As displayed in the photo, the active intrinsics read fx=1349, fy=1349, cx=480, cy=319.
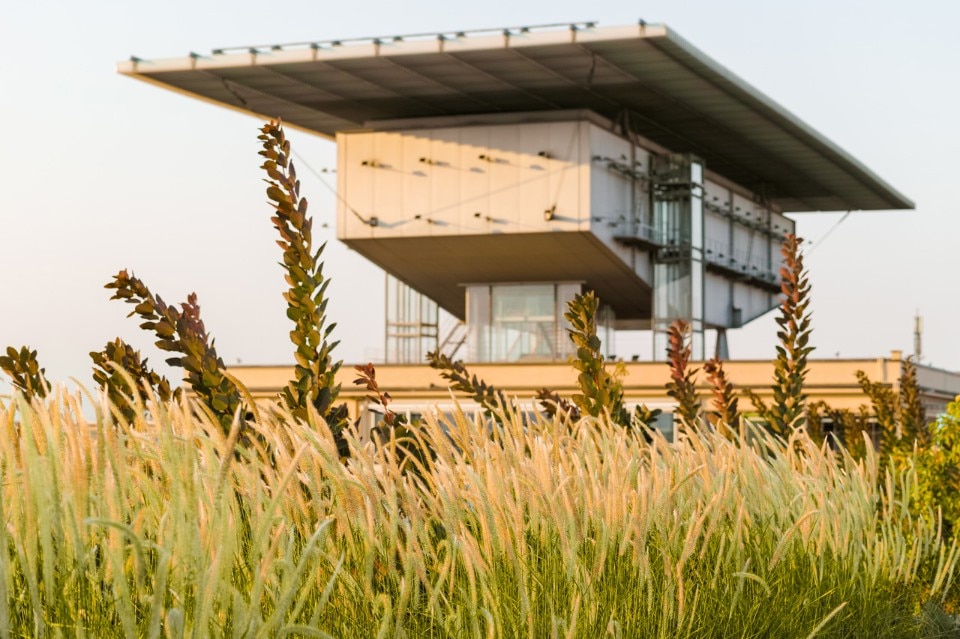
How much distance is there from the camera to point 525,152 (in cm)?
4416

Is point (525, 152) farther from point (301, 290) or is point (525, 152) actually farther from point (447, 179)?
point (301, 290)

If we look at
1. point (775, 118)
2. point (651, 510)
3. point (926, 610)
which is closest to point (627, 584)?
point (651, 510)

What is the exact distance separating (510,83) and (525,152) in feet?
11.0

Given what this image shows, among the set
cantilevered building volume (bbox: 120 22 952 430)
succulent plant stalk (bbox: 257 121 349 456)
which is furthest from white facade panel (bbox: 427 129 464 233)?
succulent plant stalk (bbox: 257 121 349 456)

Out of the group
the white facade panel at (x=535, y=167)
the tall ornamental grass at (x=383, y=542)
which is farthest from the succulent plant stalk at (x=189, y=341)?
the white facade panel at (x=535, y=167)

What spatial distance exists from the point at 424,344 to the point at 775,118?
58.5 ft

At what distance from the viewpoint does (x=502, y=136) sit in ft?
146

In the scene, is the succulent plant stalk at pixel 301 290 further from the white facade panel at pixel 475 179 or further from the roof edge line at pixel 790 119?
the white facade panel at pixel 475 179

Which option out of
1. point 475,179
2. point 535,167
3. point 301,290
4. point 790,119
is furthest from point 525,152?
point 301,290

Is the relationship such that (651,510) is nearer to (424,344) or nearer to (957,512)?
(957,512)

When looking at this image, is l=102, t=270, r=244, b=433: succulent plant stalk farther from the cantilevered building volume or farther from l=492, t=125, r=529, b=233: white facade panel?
l=492, t=125, r=529, b=233: white facade panel

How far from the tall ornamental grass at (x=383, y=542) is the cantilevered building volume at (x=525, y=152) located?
3264 cm

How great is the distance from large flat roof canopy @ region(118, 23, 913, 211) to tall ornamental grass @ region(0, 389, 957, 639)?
32.4 m

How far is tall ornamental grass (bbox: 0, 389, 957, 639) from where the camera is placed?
9.82 ft
